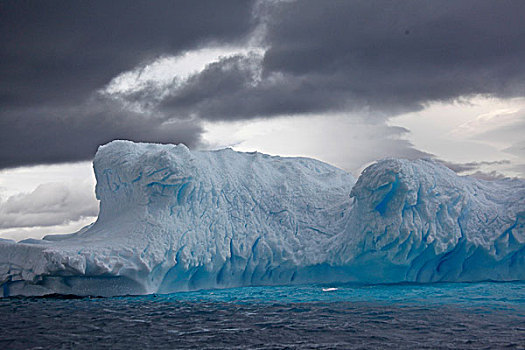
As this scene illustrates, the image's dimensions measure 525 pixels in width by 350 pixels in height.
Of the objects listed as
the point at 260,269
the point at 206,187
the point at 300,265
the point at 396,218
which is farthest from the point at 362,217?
the point at 206,187

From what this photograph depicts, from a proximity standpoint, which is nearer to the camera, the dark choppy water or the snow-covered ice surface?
the dark choppy water

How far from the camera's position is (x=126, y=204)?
17484mm

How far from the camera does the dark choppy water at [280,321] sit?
741 cm

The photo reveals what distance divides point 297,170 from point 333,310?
1020 centimetres

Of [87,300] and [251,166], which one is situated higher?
[251,166]

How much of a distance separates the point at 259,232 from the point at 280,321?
851cm

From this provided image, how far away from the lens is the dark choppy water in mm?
7414

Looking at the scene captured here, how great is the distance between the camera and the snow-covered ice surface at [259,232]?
14.5 m

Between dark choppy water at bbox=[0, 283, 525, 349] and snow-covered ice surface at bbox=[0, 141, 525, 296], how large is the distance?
1.16 meters

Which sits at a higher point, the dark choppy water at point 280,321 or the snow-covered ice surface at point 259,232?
the snow-covered ice surface at point 259,232

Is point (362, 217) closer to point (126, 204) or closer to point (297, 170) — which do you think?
point (297, 170)

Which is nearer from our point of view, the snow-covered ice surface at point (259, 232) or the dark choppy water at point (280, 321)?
the dark choppy water at point (280, 321)

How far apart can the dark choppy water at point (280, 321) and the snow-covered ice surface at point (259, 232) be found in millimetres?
1158

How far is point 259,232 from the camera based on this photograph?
699 inches
